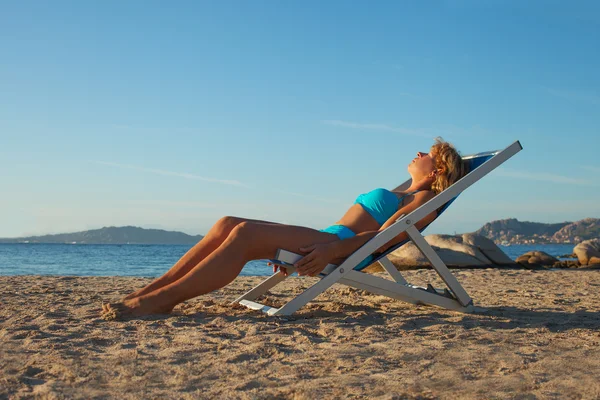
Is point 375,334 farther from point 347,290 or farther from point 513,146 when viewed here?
point 347,290

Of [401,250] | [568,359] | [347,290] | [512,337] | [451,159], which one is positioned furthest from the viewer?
[401,250]

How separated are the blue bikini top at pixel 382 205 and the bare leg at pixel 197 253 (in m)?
1.07

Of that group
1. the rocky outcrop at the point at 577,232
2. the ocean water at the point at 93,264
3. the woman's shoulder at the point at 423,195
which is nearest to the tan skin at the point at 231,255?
the woman's shoulder at the point at 423,195

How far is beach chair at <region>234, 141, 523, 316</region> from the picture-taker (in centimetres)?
422

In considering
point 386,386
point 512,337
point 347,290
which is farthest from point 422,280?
point 386,386

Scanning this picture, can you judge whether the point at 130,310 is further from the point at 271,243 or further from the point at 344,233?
the point at 344,233

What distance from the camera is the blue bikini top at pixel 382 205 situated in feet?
15.6

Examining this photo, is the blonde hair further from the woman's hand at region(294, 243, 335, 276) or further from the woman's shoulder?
the woman's hand at region(294, 243, 335, 276)

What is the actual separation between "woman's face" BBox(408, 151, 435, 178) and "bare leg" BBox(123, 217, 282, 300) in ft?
5.17

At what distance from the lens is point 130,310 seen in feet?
13.3

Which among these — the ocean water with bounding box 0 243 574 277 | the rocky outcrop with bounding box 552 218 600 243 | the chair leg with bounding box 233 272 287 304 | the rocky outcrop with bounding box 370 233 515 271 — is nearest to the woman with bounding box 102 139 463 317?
the chair leg with bounding box 233 272 287 304

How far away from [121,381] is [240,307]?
2.29 meters

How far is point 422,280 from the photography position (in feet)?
29.3

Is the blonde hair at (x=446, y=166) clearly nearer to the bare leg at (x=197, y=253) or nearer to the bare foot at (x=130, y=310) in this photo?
the bare leg at (x=197, y=253)
